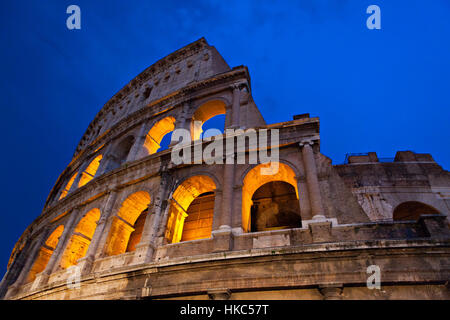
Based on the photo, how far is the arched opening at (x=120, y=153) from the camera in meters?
14.2

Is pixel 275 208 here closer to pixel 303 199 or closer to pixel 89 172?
pixel 303 199

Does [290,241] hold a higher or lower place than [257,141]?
lower

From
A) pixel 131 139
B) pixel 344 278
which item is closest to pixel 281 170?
pixel 344 278

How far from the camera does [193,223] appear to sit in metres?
10.4

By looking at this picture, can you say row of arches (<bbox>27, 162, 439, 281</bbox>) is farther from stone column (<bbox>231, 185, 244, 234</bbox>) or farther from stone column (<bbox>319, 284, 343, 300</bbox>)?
stone column (<bbox>319, 284, 343, 300</bbox>)

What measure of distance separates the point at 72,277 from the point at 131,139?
7782 millimetres

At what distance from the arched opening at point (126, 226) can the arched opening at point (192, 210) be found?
135 centimetres

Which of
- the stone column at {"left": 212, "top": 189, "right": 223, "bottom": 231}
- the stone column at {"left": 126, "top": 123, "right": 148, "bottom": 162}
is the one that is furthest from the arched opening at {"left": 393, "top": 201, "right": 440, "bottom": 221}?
the stone column at {"left": 126, "top": 123, "right": 148, "bottom": 162}

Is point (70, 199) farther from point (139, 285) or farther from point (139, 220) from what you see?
point (139, 285)

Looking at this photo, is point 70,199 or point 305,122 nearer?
point 305,122

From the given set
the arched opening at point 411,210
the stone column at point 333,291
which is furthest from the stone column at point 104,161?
the arched opening at point 411,210

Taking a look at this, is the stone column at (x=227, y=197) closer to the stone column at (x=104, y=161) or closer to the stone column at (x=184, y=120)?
the stone column at (x=184, y=120)

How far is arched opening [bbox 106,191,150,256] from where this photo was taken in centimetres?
978
